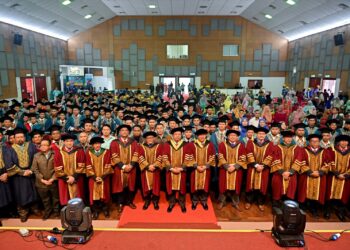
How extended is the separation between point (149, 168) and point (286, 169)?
2853 millimetres

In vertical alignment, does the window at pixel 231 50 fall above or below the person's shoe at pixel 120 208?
above

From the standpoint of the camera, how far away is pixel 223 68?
2555cm

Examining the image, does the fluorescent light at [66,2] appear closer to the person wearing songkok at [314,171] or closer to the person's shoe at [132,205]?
the person's shoe at [132,205]

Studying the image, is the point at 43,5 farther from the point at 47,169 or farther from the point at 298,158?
the point at 298,158

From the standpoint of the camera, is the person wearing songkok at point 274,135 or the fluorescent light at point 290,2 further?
the fluorescent light at point 290,2

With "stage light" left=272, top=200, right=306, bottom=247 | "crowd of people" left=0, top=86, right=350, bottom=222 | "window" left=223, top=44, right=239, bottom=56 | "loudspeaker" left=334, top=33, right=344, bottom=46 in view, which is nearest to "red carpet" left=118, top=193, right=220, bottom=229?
"crowd of people" left=0, top=86, right=350, bottom=222

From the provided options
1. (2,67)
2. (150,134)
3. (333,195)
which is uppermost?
(2,67)

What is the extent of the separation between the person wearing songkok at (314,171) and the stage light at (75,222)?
4135 millimetres

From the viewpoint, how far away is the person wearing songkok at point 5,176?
4.66 meters

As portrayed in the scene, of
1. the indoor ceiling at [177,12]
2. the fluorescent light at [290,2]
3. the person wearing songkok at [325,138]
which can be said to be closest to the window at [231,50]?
the indoor ceiling at [177,12]

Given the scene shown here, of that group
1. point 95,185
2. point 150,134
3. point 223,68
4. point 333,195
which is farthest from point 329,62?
point 95,185

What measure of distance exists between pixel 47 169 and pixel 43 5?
550 inches

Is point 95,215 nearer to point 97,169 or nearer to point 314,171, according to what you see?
point 97,169

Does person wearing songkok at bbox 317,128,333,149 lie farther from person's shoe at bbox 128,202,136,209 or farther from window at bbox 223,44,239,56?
window at bbox 223,44,239,56
